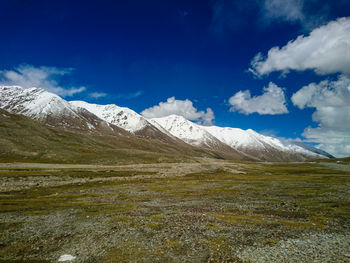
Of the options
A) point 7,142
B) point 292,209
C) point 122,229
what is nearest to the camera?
point 122,229

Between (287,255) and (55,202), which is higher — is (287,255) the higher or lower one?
the higher one

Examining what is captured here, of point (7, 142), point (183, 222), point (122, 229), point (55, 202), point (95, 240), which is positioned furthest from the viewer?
point (7, 142)

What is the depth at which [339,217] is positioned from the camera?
3197 cm

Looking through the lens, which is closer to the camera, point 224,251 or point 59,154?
point 224,251

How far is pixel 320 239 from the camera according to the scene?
22.7 metres

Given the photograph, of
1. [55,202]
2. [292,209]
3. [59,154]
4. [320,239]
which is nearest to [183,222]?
[320,239]

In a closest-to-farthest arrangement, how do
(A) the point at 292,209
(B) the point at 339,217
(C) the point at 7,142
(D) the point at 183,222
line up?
(D) the point at 183,222 < (B) the point at 339,217 < (A) the point at 292,209 < (C) the point at 7,142

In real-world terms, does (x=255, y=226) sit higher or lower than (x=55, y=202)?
higher

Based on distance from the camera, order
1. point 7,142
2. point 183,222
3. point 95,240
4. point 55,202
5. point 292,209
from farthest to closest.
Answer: point 7,142 → point 55,202 → point 292,209 → point 183,222 → point 95,240

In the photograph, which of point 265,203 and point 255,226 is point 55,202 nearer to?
point 255,226

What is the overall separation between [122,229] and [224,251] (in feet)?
42.1

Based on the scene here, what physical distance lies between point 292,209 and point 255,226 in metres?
14.8

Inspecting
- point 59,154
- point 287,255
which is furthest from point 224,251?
point 59,154

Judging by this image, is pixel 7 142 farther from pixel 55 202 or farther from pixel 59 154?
pixel 55 202
